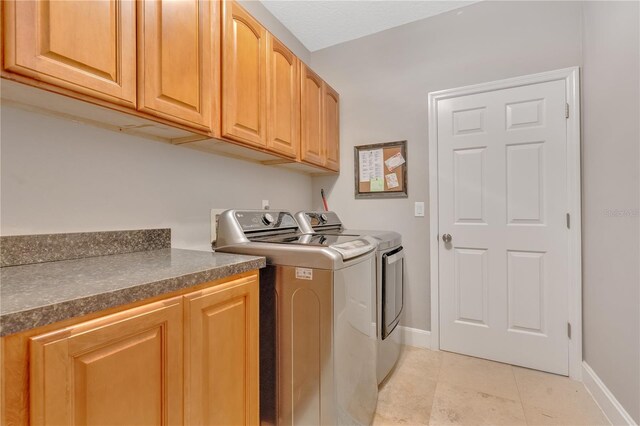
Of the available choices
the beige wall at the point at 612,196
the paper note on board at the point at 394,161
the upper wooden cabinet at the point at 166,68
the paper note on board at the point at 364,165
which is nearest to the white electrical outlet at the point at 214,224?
the upper wooden cabinet at the point at 166,68

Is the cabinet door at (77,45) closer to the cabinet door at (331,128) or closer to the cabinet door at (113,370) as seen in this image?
the cabinet door at (113,370)

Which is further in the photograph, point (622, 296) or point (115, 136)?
point (622, 296)

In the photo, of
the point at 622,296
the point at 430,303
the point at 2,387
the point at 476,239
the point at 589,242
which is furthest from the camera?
the point at 430,303

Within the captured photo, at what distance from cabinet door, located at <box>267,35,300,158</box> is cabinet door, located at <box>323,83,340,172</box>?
0.43 meters

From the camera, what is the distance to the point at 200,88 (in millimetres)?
1303

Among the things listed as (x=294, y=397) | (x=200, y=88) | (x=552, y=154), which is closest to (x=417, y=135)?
(x=552, y=154)

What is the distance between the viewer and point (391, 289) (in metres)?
1.89

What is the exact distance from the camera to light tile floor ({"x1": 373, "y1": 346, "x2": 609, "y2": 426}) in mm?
1526

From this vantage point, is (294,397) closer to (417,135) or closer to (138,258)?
(138,258)

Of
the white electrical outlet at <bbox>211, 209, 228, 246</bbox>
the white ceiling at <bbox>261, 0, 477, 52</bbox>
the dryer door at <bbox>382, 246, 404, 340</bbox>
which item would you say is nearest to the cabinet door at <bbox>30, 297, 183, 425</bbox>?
the white electrical outlet at <bbox>211, 209, 228, 246</bbox>

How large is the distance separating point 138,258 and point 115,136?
1.87 feet

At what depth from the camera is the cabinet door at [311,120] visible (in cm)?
208

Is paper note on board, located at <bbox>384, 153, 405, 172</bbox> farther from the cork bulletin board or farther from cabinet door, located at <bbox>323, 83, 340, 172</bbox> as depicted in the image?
cabinet door, located at <bbox>323, 83, 340, 172</bbox>

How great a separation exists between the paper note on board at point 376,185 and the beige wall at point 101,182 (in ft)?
3.81
